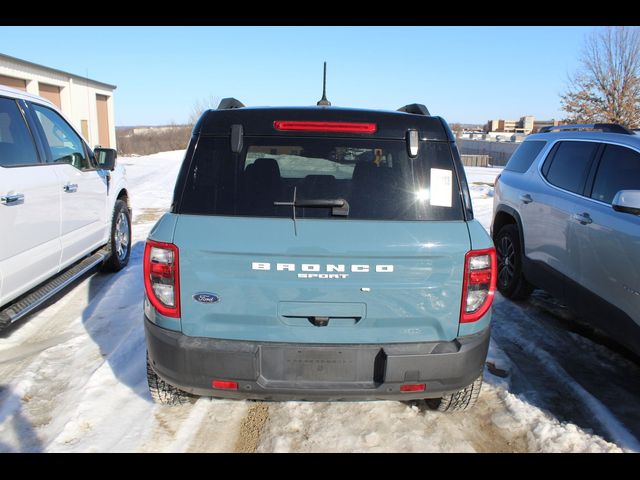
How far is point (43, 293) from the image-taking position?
4.25 m

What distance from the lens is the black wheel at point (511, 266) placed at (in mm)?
5410

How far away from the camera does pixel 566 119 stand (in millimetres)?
26672

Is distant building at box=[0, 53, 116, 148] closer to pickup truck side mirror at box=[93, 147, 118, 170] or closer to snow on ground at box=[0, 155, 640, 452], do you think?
pickup truck side mirror at box=[93, 147, 118, 170]

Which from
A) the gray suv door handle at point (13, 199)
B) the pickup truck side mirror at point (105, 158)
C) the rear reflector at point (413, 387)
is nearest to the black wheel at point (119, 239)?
the pickup truck side mirror at point (105, 158)

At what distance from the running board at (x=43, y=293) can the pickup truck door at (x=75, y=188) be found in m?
0.12

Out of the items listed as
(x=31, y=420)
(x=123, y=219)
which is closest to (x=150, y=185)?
(x=123, y=219)

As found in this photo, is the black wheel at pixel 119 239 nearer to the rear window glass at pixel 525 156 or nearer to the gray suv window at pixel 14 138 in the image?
the gray suv window at pixel 14 138

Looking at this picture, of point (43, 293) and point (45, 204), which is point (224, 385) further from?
point (45, 204)

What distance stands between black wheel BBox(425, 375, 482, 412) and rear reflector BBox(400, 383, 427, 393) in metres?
0.49

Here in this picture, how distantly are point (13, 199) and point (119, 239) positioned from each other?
268 centimetres

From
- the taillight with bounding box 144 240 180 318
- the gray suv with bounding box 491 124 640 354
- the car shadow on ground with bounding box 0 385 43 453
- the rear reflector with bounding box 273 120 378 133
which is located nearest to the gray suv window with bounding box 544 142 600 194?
the gray suv with bounding box 491 124 640 354

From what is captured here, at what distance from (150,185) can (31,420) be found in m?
13.1

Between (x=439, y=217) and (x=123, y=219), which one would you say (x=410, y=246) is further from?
(x=123, y=219)
